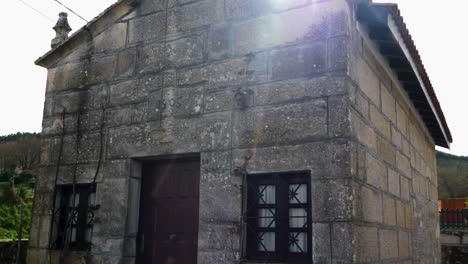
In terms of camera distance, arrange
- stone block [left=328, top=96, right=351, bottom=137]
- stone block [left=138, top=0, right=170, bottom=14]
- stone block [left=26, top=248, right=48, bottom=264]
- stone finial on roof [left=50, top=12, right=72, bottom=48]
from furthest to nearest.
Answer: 1. stone finial on roof [left=50, top=12, right=72, bottom=48]
2. stone block [left=26, top=248, right=48, bottom=264]
3. stone block [left=138, top=0, right=170, bottom=14]
4. stone block [left=328, top=96, right=351, bottom=137]

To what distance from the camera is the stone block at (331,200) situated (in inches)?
142

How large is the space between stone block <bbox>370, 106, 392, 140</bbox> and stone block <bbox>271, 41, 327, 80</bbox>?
993 mm

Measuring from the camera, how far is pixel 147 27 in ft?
17.4

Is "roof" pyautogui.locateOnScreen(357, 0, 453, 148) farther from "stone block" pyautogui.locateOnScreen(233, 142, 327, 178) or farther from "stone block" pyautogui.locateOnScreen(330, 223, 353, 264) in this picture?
"stone block" pyautogui.locateOnScreen(330, 223, 353, 264)

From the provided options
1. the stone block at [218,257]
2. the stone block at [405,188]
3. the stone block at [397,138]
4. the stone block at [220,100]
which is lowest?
the stone block at [218,257]

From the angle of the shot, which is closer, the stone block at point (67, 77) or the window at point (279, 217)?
the window at point (279, 217)

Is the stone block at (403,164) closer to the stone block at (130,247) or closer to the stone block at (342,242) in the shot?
the stone block at (342,242)

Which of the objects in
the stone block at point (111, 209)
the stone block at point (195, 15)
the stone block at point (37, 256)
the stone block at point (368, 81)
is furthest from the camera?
the stone block at point (37, 256)

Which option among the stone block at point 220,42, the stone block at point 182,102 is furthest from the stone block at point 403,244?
the stone block at point 220,42

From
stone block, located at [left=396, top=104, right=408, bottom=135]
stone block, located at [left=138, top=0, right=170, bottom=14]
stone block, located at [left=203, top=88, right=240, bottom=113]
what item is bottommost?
stone block, located at [left=203, top=88, right=240, bottom=113]

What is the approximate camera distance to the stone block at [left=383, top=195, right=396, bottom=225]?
459 cm

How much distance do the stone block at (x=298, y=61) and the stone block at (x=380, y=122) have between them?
993mm

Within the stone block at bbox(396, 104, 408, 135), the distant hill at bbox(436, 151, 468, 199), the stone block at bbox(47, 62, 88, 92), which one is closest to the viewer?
the stone block at bbox(47, 62, 88, 92)

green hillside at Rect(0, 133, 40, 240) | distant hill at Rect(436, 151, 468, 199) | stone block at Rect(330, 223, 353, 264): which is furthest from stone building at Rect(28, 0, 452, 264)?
distant hill at Rect(436, 151, 468, 199)
